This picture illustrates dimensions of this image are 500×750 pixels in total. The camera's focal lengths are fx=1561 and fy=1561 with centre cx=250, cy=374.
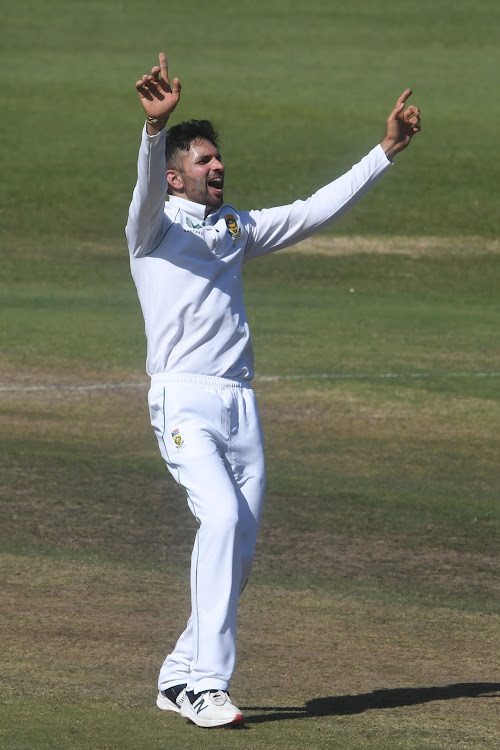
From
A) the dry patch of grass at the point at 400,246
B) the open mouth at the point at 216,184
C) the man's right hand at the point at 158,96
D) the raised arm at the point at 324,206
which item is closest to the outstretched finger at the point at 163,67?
the man's right hand at the point at 158,96

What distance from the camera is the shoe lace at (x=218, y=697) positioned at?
5914 millimetres

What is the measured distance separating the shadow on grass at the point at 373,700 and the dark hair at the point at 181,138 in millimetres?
2225

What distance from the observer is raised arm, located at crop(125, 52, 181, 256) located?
5.87 metres

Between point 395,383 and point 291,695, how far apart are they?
29.3 feet

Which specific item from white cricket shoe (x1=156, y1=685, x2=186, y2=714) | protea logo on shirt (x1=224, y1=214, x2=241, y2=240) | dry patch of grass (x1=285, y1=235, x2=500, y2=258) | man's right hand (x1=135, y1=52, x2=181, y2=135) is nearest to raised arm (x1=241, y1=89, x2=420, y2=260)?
protea logo on shirt (x1=224, y1=214, x2=241, y2=240)

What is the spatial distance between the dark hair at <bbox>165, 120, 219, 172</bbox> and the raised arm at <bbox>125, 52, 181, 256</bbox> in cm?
35

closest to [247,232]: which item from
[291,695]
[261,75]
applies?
[291,695]

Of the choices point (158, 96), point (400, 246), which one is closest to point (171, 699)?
point (158, 96)

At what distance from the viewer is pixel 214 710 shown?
5906 millimetres

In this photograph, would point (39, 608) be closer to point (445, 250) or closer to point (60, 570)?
point (60, 570)

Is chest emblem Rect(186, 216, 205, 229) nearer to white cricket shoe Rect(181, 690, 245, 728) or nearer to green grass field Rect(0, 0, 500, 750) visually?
white cricket shoe Rect(181, 690, 245, 728)

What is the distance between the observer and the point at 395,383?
1533 centimetres

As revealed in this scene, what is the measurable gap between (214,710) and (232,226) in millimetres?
1921

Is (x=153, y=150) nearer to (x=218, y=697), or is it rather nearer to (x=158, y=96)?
(x=158, y=96)
